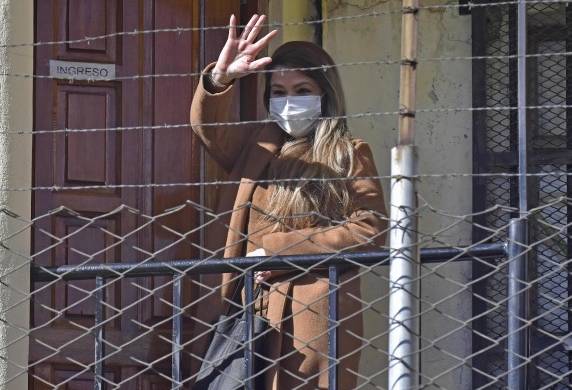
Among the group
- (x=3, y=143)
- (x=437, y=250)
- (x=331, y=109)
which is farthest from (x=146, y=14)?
(x=437, y=250)

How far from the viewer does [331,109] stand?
18.0 ft

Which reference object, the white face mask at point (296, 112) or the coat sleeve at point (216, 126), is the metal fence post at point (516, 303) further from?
the coat sleeve at point (216, 126)

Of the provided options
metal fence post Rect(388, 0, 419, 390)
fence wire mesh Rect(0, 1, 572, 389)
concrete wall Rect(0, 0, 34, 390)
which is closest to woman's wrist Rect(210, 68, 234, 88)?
fence wire mesh Rect(0, 1, 572, 389)

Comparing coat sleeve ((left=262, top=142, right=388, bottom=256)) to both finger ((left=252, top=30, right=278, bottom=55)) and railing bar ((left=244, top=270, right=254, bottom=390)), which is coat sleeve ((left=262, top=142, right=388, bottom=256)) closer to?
railing bar ((left=244, top=270, right=254, bottom=390))

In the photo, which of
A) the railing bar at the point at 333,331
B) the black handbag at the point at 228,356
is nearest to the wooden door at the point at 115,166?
the black handbag at the point at 228,356

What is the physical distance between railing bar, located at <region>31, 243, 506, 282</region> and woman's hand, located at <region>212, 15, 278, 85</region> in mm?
839

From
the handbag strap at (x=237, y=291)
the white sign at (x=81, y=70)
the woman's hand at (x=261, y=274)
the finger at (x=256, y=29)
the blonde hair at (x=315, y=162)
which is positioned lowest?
the handbag strap at (x=237, y=291)

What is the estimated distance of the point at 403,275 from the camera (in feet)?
13.3

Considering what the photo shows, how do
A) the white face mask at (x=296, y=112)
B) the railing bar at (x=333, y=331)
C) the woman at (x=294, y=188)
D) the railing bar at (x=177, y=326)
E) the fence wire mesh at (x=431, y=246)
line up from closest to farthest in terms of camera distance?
the railing bar at (x=333, y=331) < the railing bar at (x=177, y=326) < the woman at (x=294, y=188) < the white face mask at (x=296, y=112) < the fence wire mesh at (x=431, y=246)

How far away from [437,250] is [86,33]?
2.26 metres

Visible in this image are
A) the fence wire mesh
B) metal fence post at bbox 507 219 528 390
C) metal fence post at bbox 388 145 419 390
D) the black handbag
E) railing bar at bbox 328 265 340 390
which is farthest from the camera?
the fence wire mesh

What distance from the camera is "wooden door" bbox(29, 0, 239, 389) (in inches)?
236

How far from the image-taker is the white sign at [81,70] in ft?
20.2

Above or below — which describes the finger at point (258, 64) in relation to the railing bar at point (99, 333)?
→ above
